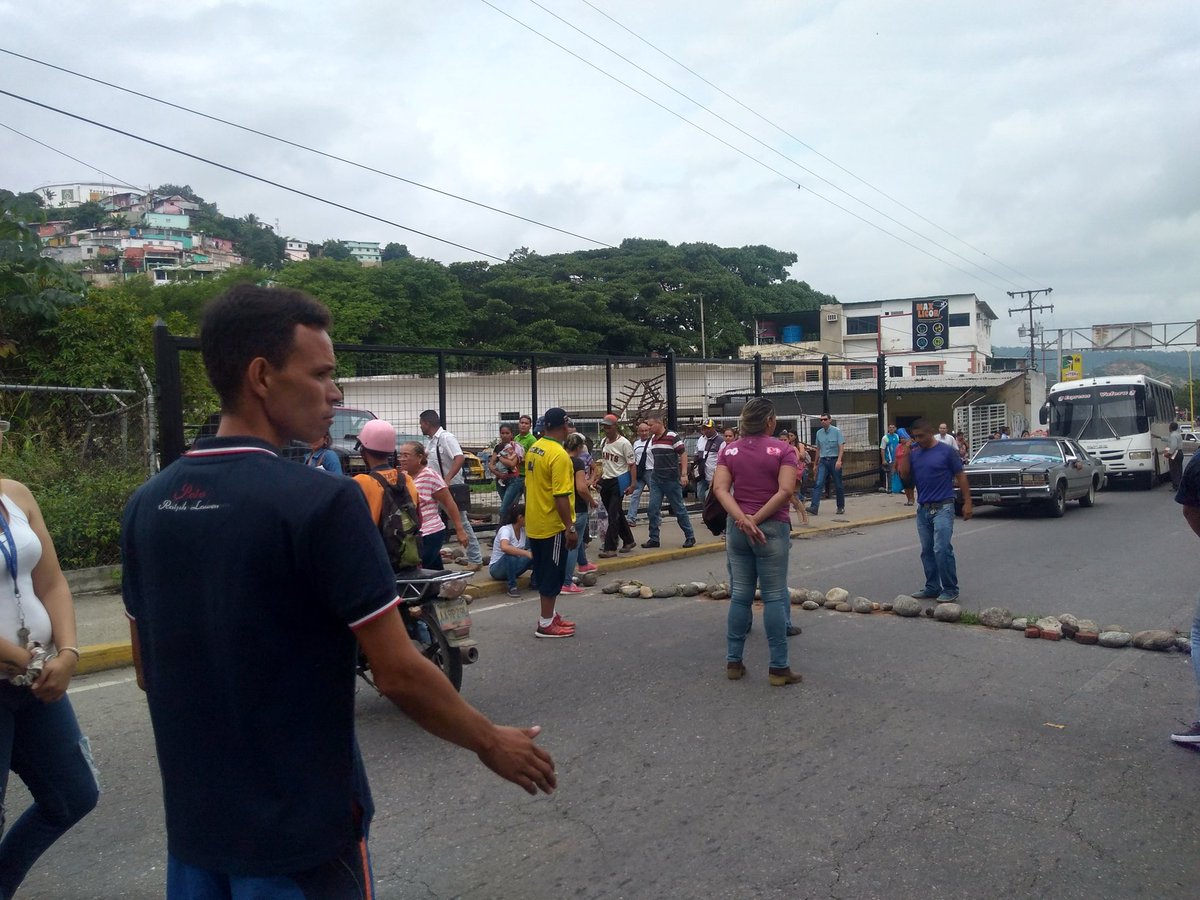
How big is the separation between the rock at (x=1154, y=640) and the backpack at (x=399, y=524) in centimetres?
530

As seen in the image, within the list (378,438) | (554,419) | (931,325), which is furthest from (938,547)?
(931,325)

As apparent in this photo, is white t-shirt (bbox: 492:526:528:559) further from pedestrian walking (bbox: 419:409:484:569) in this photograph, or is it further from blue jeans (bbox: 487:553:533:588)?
pedestrian walking (bbox: 419:409:484:569)

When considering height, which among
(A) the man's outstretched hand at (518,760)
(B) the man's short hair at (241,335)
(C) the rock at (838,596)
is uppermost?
(B) the man's short hair at (241,335)

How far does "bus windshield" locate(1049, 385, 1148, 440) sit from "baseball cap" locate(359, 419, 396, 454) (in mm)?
23540

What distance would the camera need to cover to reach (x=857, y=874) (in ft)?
12.3

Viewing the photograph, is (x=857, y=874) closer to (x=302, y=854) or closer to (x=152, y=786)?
(x=302, y=854)

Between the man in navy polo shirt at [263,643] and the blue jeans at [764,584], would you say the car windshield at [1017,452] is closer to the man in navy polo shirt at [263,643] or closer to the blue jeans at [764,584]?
the blue jeans at [764,584]

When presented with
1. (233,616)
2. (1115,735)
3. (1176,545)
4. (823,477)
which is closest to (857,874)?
(1115,735)

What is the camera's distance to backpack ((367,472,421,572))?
550 cm

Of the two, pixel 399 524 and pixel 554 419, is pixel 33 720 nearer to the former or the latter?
pixel 399 524

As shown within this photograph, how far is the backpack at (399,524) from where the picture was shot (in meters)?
5.50

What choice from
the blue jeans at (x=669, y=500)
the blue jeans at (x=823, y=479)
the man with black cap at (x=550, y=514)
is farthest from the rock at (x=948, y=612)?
the blue jeans at (x=823, y=479)

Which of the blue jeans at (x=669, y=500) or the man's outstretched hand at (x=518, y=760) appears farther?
the blue jeans at (x=669, y=500)

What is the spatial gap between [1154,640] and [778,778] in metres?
3.90
